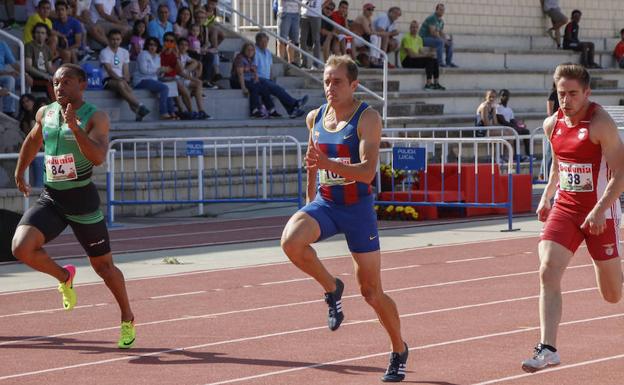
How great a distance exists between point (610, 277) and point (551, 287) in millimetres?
592

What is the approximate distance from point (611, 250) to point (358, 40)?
1973 centimetres

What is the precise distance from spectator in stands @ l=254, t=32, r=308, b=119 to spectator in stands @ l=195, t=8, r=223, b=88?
2.42 feet

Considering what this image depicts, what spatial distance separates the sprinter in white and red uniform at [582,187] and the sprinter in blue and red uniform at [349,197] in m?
0.98

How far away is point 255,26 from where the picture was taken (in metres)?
28.8

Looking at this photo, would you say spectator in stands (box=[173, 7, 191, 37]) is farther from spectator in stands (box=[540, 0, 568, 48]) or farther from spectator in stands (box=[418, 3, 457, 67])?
spectator in stands (box=[540, 0, 568, 48])

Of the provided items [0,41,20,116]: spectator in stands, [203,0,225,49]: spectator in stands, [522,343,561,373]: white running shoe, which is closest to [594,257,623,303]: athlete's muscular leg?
[522,343,561,373]: white running shoe

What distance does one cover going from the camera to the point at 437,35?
98.1 ft

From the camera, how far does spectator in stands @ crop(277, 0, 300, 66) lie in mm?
27078

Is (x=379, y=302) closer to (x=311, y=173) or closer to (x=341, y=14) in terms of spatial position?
(x=311, y=173)

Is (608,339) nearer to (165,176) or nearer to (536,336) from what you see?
(536,336)

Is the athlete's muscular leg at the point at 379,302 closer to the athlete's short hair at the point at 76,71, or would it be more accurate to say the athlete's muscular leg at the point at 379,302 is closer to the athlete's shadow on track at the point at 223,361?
the athlete's shadow on track at the point at 223,361

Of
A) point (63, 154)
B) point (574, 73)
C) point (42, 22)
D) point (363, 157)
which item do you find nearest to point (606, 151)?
point (574, 73)

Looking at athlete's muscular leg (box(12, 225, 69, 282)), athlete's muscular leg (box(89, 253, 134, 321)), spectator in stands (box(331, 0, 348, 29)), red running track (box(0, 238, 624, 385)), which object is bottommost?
red running track (box(0, 238, 624, 385))

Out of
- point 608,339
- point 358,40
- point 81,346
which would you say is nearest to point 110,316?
point 81,346
